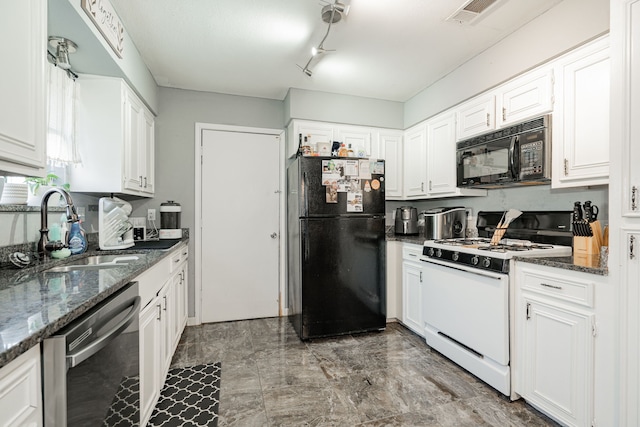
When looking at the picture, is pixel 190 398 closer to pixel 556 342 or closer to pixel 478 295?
pixel 478 295

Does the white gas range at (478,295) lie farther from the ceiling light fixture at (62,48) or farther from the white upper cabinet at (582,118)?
the ceiling light fixture at (62,48)

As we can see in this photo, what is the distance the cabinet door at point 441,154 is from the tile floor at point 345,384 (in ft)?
4.82

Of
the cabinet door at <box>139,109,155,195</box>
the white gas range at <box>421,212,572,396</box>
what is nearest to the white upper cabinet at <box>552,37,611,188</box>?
the white gas range at <box>421,212,572,396</box>

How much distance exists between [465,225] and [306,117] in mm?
1944

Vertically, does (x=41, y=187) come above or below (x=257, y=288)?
above

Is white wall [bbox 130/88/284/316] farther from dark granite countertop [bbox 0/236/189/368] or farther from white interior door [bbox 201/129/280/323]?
dark granite countertop [bbox 0/236/189/368]

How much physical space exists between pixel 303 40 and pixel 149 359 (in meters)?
2.34

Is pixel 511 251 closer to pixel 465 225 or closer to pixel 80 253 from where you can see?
pixel 465 225

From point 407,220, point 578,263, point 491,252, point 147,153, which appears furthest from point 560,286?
point 147,153

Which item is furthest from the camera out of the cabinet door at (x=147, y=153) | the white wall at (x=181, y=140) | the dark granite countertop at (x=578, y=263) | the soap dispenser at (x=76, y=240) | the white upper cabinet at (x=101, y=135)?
the white wall at (x=181, y=140)

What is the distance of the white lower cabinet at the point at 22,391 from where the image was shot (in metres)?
0.62

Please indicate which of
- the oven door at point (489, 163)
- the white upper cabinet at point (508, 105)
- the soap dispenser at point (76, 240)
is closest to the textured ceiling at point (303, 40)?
the white upper cabinet at point (508, 105)

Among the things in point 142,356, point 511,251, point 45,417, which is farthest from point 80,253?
point 511,251

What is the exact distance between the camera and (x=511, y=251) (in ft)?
6.40
